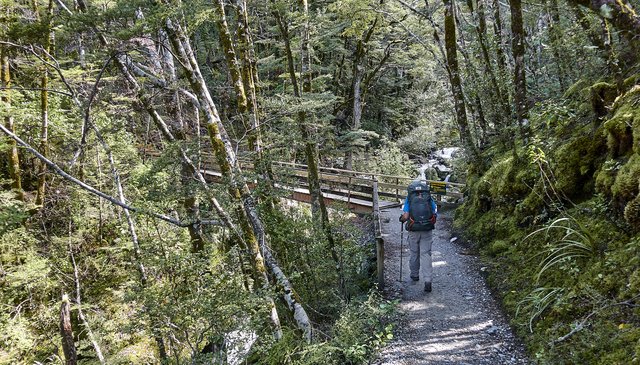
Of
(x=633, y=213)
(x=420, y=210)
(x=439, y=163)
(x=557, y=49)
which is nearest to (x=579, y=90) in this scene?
(x=557, y=49)

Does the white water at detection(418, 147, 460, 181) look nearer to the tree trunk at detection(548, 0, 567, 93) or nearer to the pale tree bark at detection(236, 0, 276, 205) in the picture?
the tree trunk at detection(548, 0, 567, 93)

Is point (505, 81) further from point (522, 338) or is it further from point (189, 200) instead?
point (189, 200)

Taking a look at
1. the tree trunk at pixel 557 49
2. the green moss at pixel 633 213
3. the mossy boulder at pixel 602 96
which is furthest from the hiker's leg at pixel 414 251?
the tree trunk at pixel 557 49

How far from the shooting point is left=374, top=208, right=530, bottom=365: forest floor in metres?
4.46

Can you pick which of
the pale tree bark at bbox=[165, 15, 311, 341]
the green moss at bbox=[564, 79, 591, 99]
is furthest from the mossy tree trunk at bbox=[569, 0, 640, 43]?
the pale tree bark at bbox=[165, 15, 311, 341]

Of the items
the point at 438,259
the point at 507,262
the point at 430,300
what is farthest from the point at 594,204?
the point at 438,259

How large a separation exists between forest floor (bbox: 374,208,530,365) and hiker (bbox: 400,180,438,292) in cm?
45

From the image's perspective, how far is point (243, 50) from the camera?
23.1ft

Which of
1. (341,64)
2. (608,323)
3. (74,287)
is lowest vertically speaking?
(74,287)

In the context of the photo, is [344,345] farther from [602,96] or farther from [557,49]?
[557,49]

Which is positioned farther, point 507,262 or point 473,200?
point 473,200

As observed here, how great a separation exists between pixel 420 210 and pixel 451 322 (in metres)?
1.82

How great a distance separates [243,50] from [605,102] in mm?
6206

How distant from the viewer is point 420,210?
6145 millimetres
